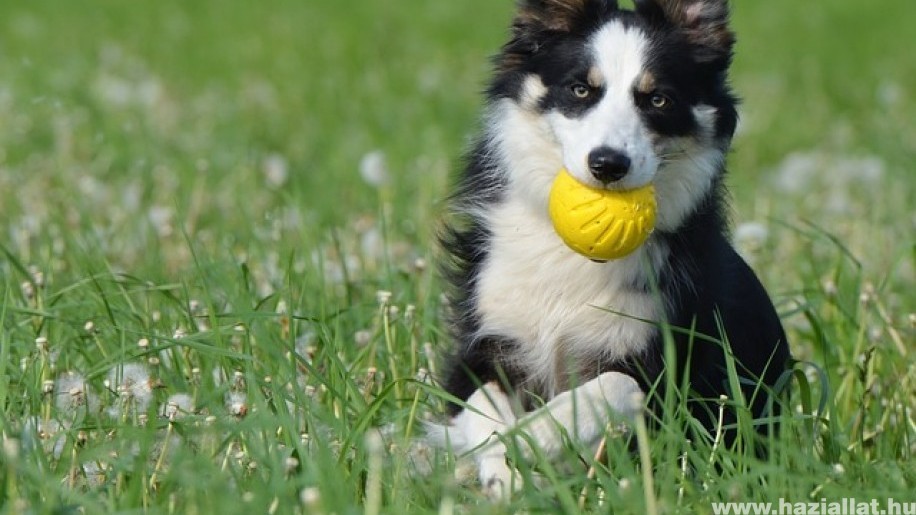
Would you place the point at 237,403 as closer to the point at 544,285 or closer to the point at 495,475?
the point at 495,475

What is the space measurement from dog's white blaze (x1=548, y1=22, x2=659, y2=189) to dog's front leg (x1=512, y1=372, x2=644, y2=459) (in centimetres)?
47

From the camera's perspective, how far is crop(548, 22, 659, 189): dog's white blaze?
3666 mm

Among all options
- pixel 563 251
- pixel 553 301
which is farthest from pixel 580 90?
pixel 553 301

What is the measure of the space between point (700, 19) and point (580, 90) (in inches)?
19.6

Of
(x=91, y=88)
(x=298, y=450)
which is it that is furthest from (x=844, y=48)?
(x=298, y=450)

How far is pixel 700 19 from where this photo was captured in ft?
13.7

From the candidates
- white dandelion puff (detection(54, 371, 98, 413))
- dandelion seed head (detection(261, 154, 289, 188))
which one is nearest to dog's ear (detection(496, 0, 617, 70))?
white dandelion puff (detection(54, 371, 98, 413))

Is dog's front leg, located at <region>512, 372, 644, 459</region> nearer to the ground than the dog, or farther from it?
nearer to the ground

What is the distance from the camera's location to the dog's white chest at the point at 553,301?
12.7ft

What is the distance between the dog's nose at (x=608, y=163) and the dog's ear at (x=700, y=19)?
0.63 m

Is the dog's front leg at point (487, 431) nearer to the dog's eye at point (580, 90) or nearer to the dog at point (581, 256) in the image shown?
the dog at point (581, 256)

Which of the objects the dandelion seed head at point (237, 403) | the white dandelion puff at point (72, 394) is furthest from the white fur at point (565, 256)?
the white dandelion puff at point (72, 394)

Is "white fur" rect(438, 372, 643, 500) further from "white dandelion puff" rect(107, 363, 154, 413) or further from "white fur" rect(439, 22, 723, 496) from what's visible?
"white dandelion puff" rect(107, 363, 154, 413)

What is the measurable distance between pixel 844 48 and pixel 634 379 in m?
9.39
